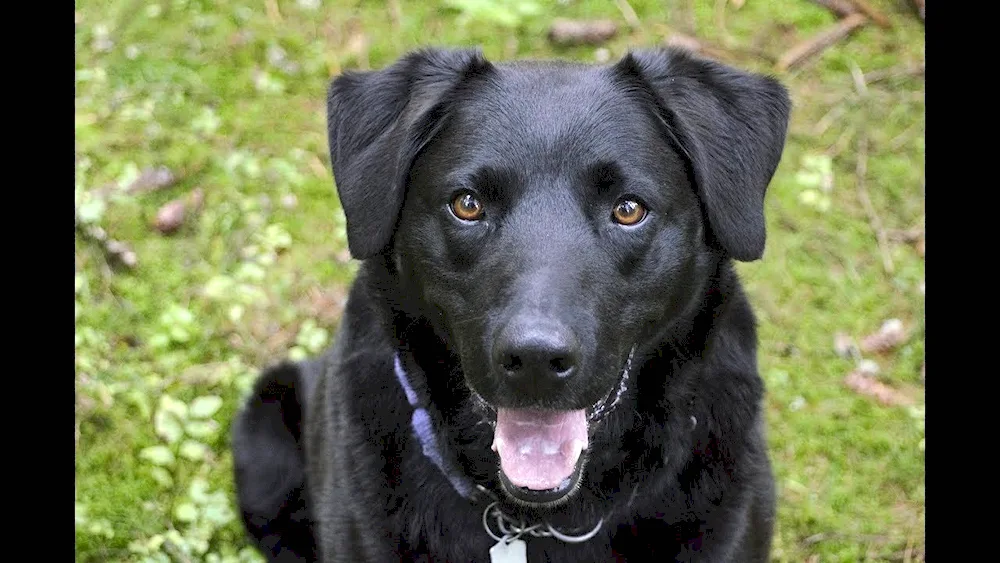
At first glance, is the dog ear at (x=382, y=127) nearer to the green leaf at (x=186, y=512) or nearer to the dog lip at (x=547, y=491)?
the dog lip at (x=547, y=491)

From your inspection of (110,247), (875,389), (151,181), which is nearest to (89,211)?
(110,247)

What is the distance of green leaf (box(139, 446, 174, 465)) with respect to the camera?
183 inches

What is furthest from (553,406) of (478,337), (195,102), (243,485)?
(195,102)

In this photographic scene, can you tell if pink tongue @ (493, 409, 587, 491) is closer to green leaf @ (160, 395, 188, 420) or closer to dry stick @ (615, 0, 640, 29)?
green leaf @ (160, 395, 188, 420)

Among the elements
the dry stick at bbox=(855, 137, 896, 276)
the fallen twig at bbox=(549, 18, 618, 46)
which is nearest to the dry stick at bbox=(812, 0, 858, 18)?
the dry stick at bbox=(855, 137, 896, 276)

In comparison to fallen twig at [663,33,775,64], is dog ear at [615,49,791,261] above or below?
above

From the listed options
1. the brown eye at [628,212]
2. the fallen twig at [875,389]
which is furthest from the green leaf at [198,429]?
the fallen twig at [875,389]

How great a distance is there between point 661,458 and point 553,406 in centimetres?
53

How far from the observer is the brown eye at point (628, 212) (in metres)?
Result: 3.20

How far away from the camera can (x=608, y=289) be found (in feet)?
10.2

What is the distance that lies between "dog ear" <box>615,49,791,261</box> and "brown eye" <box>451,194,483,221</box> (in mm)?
560

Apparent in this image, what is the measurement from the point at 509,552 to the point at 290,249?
2.58 metres

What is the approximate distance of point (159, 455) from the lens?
183 inches
